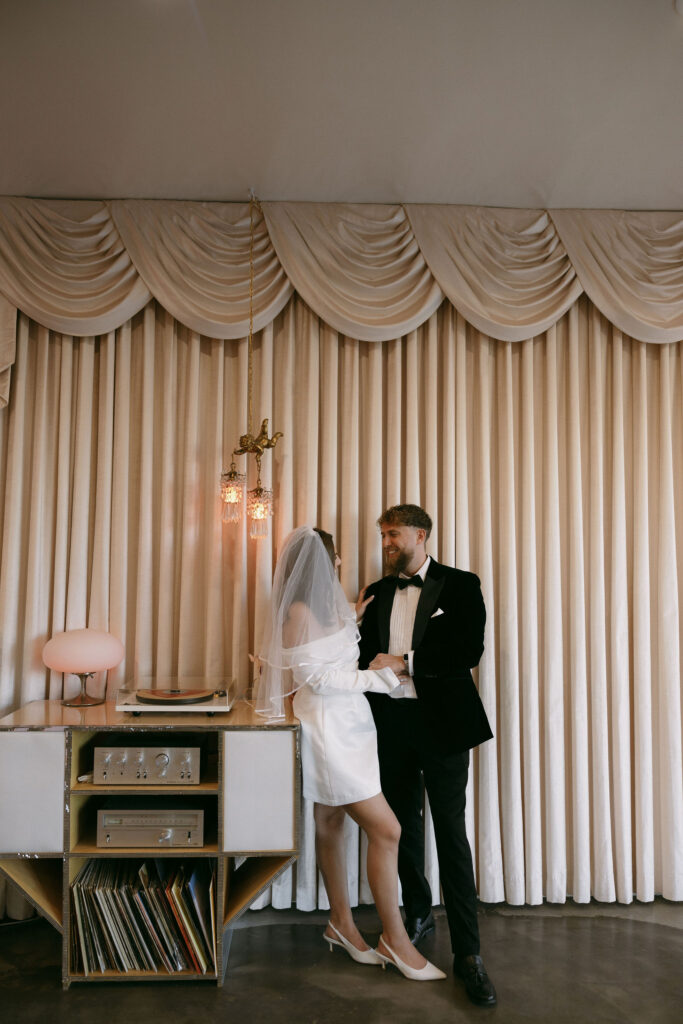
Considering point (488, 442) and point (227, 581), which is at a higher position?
point (488, 442)

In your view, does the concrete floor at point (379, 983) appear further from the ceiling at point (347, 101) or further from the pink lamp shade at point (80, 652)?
the ceiling at point (347, 101)

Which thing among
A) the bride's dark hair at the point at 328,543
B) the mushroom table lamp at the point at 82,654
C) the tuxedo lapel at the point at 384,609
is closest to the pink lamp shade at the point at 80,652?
the mushroom table lamp at the point at 82,654

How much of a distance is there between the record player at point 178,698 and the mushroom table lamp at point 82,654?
0.15 meters

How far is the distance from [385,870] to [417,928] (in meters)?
0.46

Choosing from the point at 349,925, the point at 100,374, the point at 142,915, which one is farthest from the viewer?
the point at 100,374

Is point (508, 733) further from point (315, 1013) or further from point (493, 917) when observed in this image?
point (315, 1013)

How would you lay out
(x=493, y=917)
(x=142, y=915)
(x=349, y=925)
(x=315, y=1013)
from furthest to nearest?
1. (x=493, y=917)
2. (x=349, y=925)
3. (x=142, y=915)
4. (x=315, y=1013)

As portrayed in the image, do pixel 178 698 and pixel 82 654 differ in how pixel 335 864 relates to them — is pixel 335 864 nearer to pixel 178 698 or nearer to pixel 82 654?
pixel 178 698

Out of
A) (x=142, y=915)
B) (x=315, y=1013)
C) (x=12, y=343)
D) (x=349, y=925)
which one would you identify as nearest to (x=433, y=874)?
(x=349, y=925)

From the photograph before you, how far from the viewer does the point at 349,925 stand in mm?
3014

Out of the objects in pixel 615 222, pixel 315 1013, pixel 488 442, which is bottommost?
pixel 315 1013

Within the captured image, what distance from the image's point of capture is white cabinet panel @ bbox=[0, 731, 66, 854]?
279cm

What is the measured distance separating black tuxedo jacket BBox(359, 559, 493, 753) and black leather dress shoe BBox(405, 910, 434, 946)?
766mm

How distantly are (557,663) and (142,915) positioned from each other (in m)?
2.03
